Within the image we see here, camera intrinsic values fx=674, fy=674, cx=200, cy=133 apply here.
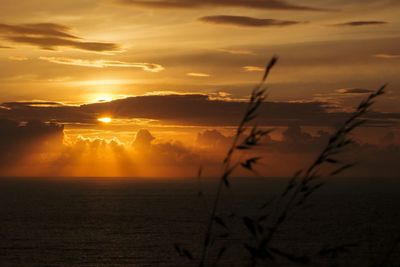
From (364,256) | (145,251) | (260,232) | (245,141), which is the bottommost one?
(260,232)

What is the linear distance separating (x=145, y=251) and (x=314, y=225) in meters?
51.9

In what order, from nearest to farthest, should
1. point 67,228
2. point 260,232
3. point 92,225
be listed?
point 260,232, point 67,228, point 92,225

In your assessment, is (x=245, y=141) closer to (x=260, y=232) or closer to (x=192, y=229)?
(x=260, y=232)

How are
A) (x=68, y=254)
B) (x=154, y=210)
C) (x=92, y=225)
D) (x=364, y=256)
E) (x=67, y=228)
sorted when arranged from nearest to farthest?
(x=364, y=256) < (x=68, y=254) < (x=67, y=228) < (x=92, y=225) < (x=154, y=210)

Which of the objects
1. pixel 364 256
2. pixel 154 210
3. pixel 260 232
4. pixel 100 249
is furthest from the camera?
pixel 154 210

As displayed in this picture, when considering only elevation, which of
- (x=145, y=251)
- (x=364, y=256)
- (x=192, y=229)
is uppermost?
(x=192, y=229)

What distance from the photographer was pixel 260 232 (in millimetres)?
4496

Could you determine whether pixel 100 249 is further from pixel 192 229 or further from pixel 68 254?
pixel 192 229

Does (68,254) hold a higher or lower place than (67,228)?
lower

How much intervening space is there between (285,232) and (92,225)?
41.4 m

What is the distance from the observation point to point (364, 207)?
189 meters

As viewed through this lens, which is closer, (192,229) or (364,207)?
(192,229)

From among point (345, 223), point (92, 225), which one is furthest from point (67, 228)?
point (345, 223)

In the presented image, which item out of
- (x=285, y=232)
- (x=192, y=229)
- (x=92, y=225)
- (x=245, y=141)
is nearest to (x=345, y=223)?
(x=285, y=232)
